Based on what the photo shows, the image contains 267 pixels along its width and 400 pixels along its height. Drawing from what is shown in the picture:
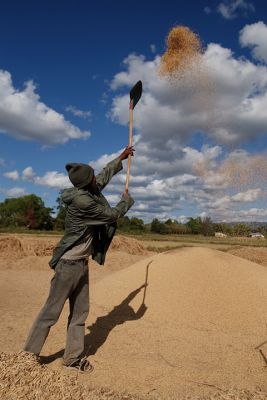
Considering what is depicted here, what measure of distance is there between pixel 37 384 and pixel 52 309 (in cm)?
57

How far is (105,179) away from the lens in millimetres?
3842

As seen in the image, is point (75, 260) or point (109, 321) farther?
point (109, 321)

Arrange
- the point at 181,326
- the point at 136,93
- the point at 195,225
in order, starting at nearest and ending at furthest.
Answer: the point at 136,93, the point at 181,326, the point at 195,225

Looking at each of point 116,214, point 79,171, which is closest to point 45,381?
point 116,214

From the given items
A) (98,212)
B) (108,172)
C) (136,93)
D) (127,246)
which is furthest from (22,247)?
(98,212)

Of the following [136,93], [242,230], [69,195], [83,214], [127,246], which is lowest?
[127,246]

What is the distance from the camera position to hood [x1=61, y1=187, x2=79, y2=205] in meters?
3.44

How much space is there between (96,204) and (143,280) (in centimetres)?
291

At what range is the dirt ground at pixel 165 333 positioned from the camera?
317 centimetres

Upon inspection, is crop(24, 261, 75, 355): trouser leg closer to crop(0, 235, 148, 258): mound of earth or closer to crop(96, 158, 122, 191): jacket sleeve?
crop(96, 158, 122, 191): jacket sleeve

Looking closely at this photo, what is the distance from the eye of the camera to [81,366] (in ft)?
11.3

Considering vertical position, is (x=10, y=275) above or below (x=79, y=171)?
below

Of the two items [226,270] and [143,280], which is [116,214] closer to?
Answer: [143,280]

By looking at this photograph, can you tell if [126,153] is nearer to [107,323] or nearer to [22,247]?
[107,323]
